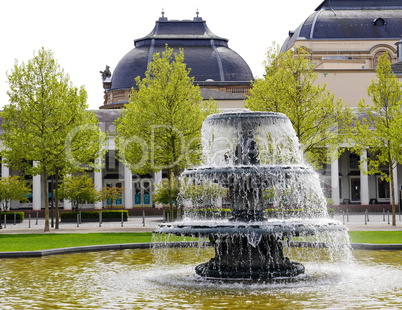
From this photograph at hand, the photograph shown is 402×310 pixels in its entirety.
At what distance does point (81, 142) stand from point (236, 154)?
16.2m

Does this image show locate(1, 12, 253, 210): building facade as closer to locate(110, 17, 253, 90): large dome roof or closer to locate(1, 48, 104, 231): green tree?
locate(110, 17, 253, 90): large dome roof

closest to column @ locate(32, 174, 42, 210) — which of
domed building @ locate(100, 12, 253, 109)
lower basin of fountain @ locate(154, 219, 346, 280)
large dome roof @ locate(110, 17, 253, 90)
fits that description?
domed building @ locate(100, 12, 253, 109)

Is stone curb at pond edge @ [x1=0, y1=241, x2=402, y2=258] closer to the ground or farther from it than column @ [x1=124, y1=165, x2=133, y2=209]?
closer to the ground

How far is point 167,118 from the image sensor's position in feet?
104

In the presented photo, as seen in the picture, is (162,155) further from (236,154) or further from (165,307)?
(165,307)

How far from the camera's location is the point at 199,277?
1503 centimetres

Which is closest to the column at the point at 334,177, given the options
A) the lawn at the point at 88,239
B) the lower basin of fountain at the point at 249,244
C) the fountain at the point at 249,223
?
the lawn at the point at 88,239

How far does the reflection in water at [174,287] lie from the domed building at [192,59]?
205 ft

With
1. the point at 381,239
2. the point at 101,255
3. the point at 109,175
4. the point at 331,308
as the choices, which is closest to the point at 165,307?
the point at 331,308

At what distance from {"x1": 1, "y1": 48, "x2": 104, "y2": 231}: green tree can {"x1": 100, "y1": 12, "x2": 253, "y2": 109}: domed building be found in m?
47.7

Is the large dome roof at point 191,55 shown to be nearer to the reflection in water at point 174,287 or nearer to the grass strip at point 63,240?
the grass strip at point 63,240

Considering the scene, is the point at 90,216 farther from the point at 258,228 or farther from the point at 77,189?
the point at 258,228

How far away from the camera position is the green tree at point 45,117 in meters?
A: 31.0

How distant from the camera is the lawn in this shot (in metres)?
23.3
